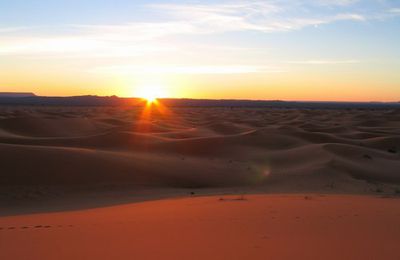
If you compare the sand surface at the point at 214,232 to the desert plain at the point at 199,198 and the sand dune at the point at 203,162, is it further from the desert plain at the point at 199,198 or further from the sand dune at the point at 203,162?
the sand dune at the point at 203,162

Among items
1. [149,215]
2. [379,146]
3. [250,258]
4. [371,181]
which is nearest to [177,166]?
[371,181]

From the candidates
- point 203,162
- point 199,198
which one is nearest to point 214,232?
point 199,198

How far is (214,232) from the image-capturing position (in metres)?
6.05

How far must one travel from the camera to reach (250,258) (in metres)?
4.86

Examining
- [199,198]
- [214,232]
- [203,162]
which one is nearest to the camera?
[214,232]

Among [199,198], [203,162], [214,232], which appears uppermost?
[214,232]

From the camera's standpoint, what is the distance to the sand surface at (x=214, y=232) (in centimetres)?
508

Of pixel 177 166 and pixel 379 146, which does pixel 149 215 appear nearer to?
pixel 177 166

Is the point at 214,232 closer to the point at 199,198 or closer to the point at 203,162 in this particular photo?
the point at 199,198

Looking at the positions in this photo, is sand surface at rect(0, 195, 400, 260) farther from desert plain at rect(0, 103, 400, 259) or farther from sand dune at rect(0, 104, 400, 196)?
sand dune at rect(0, 104, 400, 196)

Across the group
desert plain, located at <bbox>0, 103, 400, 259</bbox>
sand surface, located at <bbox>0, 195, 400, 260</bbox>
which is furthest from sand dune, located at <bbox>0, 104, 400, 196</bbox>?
sand surface, located at <bbox>0, 195, 400, 260</bbox>

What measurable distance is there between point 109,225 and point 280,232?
2.14 m

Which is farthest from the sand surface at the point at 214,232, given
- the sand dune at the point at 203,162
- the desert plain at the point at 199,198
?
the sand dune at the point at 203,162

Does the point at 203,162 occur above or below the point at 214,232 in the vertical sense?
below
